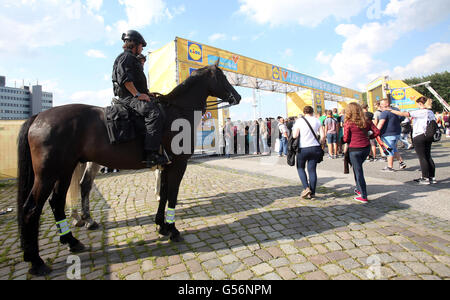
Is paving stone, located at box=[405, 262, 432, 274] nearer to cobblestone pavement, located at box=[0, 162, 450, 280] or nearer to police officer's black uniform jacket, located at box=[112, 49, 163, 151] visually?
cobblestone pavement, located at box=[0, 162, 450, 280]

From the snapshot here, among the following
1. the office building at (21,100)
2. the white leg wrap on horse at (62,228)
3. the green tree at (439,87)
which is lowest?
the white leg wrap on horse at (62,228)

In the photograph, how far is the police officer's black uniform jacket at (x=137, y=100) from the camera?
2922 millimetres

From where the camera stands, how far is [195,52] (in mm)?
12367

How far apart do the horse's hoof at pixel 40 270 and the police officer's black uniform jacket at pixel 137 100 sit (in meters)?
1.70

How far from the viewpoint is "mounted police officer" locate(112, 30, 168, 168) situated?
2.93 meters

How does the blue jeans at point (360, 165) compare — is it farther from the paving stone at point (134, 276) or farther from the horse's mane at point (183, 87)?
the paving stone at point (134, 276)

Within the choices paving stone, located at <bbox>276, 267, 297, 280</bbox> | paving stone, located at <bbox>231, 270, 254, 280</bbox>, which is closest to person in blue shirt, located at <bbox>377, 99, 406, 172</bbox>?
paving stone, located at <bbox>276, 267, 297, 280</bbox>

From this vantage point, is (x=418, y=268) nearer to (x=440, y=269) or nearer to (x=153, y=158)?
(x=440, y=269)

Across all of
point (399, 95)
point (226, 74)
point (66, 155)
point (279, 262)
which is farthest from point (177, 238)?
point (399, 95)

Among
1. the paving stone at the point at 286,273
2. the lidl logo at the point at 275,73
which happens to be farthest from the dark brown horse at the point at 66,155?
the lidl logo at the point at 275,73

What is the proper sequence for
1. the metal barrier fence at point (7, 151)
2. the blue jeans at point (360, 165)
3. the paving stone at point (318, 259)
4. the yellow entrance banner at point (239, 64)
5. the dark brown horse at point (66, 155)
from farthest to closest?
the yellow entrance banner at point (239, 64), the metal barrier fence at point (7, 151), the blue jeans at point (360, 165), the dark brown horse at point (66, 155), the paving stone at point (318, 259)

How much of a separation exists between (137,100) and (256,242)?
2461 mm

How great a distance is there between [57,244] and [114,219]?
931 mm
